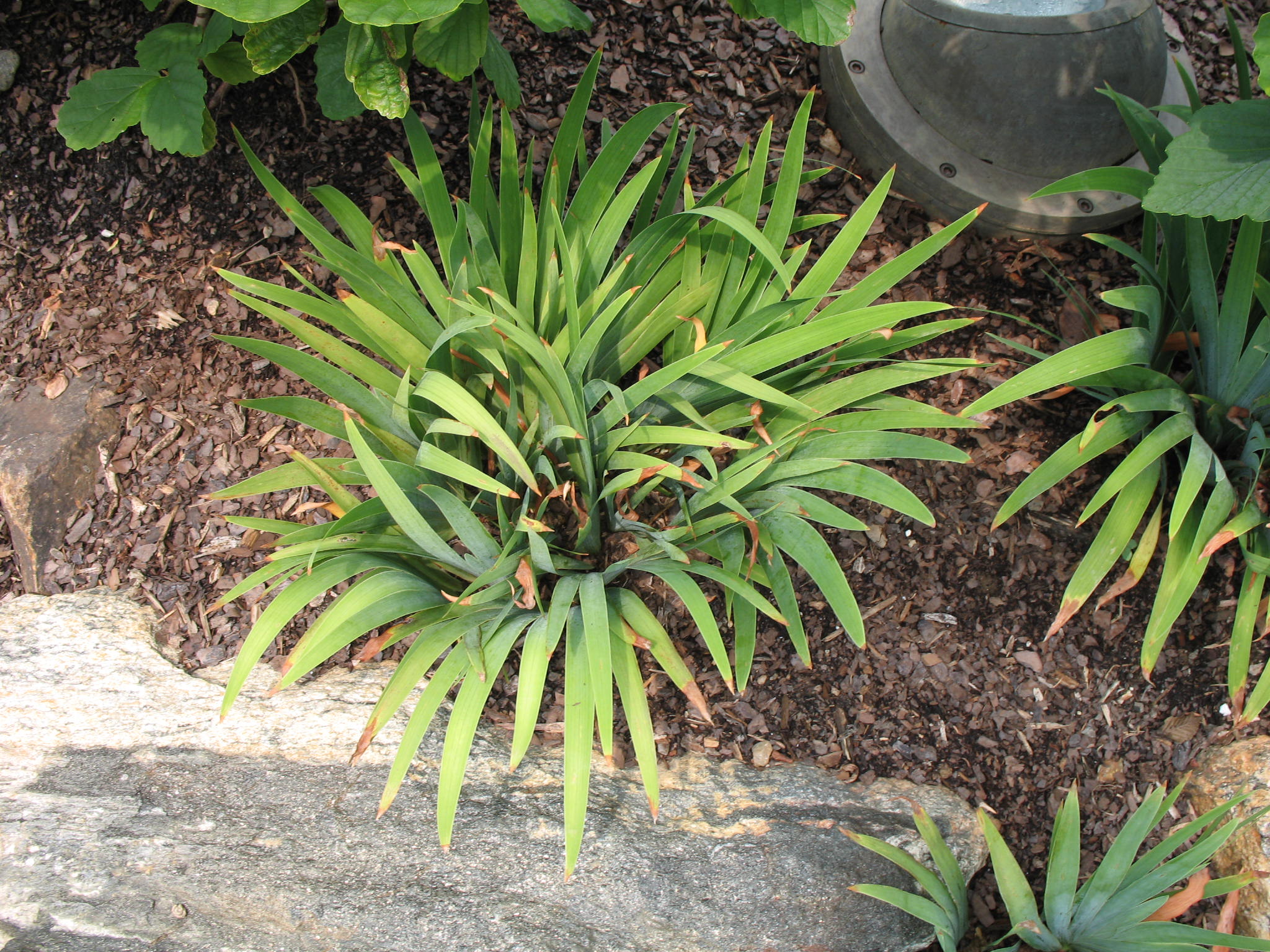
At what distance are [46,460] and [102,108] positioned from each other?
710 mm

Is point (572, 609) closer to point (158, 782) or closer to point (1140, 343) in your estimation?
point (158, 782)

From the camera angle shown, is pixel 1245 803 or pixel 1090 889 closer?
pixel 1090 889

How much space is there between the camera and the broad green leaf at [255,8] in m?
1.02

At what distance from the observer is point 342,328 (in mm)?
1429

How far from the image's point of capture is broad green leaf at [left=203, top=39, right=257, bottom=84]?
1561mm

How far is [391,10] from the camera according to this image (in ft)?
3.36

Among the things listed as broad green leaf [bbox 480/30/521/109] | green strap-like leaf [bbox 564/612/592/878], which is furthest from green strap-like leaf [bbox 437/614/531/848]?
broad green leaf [bbox 480/30/521/109]

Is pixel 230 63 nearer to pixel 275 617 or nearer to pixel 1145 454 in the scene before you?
pixel 275 617

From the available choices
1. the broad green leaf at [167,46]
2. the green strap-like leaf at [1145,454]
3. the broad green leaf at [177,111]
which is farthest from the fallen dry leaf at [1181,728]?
the broad green leaf at [167,46]

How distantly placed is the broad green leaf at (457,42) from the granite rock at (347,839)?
1.07m

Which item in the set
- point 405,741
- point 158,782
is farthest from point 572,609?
point 158,782

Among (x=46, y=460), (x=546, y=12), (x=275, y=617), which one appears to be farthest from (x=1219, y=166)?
(x=46, y=460)

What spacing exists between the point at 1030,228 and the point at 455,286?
49.7 inches

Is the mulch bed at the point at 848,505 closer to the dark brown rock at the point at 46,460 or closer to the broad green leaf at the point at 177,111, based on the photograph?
the dark brown rock at the point at 46,460
